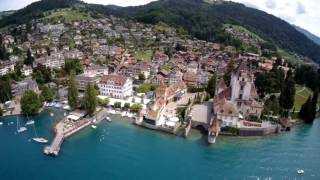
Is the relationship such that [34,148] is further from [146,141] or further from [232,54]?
[232,54]

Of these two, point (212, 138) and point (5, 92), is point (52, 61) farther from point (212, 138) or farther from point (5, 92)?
point (212, 138)

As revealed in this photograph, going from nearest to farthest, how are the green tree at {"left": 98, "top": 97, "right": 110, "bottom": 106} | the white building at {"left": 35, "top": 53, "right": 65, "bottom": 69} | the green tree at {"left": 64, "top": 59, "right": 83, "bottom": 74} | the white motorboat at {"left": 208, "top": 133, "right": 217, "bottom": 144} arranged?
the white motorboat at {"left": 208, "top": 133, "right": 217, "bottom": 144} → the green tree at {"left": 98, "top": 97, "right": 110, "bottom": 106} → the green tree at {"left": 64, "top": 59, "right": 83, "bottom": 74} → the white building at {"left": 35, "top": 53, "right": 65, "bottom": 69}

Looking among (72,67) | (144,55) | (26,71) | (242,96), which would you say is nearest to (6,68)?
(26,71)

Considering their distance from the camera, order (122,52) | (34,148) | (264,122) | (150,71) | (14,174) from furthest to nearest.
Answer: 1. (122,52)
2. (150,71)
3. (264,122)
4. (34,148)
5. (14,174)

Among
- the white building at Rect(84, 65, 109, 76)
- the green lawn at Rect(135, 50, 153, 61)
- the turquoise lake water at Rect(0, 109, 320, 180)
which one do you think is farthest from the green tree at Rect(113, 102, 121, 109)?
the green lawn at Rect(135, 50, 153, 61)

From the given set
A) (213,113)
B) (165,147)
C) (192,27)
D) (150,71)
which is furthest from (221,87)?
(192,27)

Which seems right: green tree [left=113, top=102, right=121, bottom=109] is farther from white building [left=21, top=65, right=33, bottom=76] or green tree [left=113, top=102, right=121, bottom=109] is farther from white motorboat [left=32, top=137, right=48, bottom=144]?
white building [left=21, top=65, right=33, bottom=76]

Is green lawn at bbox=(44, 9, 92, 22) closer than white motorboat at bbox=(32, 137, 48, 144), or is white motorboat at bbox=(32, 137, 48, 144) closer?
white motorboat at bbox=(32, 137, 48, 144)
